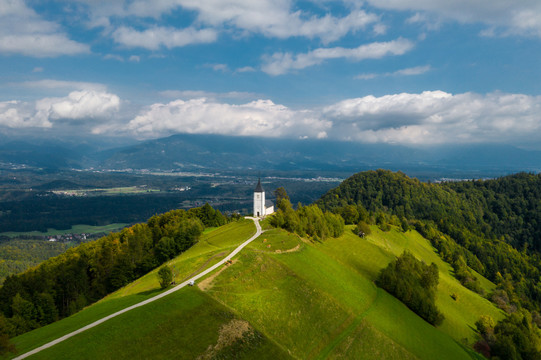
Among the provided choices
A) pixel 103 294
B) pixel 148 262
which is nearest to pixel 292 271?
pixel 148 262

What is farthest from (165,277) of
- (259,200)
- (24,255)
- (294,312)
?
(24,255)

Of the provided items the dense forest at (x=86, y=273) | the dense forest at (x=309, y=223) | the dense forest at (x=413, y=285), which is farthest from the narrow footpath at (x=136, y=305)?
the dense forest at (x=413, y=285)

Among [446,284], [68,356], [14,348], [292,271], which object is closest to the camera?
[68,356]

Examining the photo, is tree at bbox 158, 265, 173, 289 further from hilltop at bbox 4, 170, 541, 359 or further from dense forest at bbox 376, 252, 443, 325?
dense forest at bbox 376, 252, 443, 325

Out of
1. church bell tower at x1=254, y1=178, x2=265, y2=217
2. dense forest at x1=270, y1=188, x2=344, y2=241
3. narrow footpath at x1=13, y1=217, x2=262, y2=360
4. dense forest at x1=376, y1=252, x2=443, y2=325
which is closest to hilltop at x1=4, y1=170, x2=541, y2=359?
dense forest at x1=270, y1=188, x2=344, y2=241

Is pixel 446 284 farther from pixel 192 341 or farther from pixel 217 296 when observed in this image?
pixel 192 341

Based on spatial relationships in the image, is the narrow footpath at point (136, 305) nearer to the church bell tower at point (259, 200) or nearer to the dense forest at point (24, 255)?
the church bell tower at point (259, 200)

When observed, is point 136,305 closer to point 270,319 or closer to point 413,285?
point 270,319
